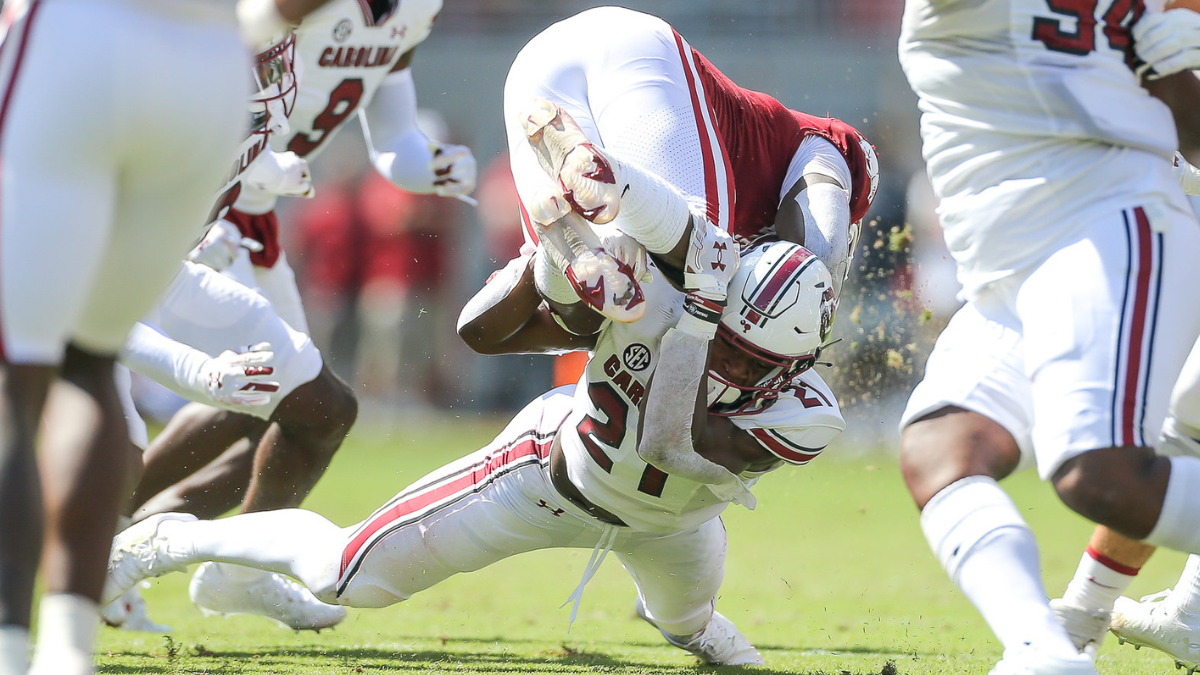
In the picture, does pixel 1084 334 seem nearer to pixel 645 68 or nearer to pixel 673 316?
pixel 673 316

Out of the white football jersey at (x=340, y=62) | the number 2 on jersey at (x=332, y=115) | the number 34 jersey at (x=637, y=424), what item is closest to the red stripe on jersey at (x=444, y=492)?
the number 34 jersey at (x=637, y=424)

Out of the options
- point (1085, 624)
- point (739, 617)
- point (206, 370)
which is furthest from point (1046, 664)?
point (739, 617)

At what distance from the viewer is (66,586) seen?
1.88 metres

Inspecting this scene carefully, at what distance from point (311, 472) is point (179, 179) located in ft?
7.82

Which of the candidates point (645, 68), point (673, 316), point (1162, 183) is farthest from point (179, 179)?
point (1162, 183)

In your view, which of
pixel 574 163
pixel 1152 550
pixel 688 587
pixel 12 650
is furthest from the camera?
pixel 688 587

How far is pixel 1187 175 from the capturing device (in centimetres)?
330

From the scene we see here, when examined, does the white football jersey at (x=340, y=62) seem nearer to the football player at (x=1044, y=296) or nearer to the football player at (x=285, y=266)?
the football player at (x=285, y=266)

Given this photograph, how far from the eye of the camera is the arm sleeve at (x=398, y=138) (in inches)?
188

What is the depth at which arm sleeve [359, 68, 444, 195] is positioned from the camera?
15.7ft

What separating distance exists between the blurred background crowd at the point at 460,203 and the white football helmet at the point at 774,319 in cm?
591

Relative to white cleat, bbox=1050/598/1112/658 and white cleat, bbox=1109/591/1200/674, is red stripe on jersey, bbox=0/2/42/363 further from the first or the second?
white cleat, bbox=1109/591/1200/674

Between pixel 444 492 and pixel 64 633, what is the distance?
1.47 m

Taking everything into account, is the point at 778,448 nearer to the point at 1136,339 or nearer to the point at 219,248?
the point at 1136,339
